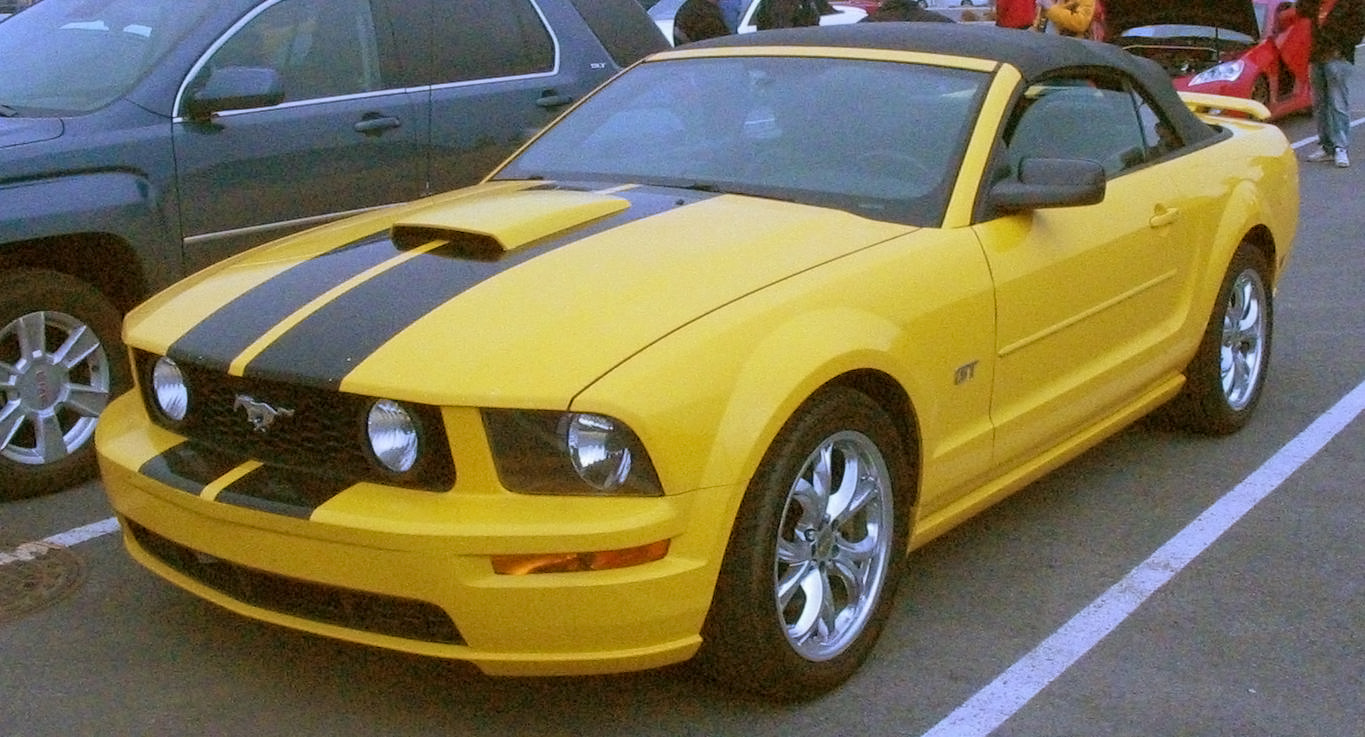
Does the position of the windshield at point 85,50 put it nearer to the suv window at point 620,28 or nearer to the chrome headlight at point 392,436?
the suv window at point 620,28

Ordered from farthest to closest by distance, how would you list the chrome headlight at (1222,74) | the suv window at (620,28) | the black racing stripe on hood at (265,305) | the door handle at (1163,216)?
1. the chrome headlight at (1222,74)
2. the suv window at (620,28)
3. the door handle at (1163,216)
4. the black racing stripe on hood at (265,305)

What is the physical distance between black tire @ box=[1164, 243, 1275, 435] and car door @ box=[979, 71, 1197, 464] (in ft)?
1.20

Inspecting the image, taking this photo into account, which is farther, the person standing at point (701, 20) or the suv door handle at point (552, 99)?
the person standing at point (701, 20)

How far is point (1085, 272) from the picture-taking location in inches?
178

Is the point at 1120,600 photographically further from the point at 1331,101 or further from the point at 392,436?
the point at 1331,101

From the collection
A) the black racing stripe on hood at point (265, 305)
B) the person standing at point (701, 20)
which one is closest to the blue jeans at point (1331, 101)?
the person standing at point (701, 20)

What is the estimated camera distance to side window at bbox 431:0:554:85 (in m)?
6.33

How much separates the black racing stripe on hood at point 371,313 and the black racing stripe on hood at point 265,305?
0.09 m

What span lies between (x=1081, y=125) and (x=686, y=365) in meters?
2.18

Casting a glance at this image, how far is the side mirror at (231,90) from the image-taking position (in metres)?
5.33

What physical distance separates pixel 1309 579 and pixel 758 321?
6.46 ft

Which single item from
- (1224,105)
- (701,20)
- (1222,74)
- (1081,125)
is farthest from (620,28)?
(1222,74)

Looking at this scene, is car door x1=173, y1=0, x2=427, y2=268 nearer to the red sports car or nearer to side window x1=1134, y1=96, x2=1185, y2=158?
side window x1=1134, y1=96, x2=1185, y2=158

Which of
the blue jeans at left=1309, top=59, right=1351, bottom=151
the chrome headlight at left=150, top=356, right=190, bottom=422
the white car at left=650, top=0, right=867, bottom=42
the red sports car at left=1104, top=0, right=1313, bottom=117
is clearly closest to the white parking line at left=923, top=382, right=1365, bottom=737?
the chrome headlight at left=150, top=356, right=190, bottom=422
